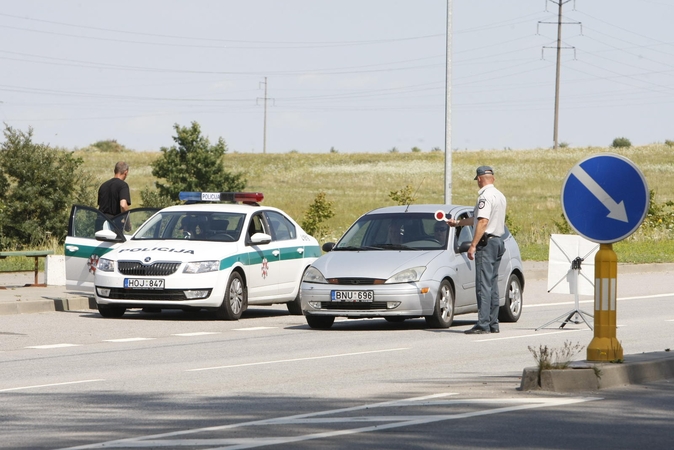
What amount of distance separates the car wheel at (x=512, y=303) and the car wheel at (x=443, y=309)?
1.28m

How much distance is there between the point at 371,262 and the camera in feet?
54.5

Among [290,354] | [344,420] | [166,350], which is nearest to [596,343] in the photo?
[344,420]

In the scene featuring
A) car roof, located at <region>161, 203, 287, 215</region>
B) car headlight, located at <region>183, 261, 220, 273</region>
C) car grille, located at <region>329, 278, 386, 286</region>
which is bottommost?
car grille, located at <region>329, 278, 386, 286</region>

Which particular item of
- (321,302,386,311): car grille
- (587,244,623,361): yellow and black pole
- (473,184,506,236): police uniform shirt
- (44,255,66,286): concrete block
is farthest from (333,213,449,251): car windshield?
(44,255,66,286): concrete block

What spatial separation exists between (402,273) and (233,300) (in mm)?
3183

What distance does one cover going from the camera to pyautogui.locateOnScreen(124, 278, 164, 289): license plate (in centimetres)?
1797

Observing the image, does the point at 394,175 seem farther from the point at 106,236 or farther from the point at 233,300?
the point at 233,300

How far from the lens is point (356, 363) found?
41.3ft

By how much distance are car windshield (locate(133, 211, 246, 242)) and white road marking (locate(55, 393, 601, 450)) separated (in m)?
9.52

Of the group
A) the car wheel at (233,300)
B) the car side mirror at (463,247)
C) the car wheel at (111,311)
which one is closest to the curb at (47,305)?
the car wheel at (111,311)

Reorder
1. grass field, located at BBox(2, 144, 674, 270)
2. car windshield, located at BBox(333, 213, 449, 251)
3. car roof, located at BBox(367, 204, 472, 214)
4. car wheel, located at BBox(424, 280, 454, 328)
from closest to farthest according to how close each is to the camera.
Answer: car wheel, located at BBox(424, 280, 454, 328) → car windshield, located at BBox(333, 213, 449, 251) → car roof, located at BBox(367, 204, 472, 214) → grass field, located at BBox(2, 144, 674, 270)

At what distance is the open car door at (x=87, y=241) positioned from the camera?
1962cm

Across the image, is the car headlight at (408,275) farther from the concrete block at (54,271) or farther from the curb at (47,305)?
the concrete block at (54,271)

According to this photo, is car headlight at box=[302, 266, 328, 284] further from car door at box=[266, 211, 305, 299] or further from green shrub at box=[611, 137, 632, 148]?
green shrub at box=[611, 137, 632, 148]
